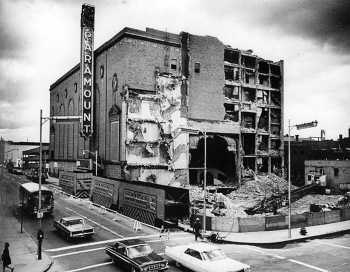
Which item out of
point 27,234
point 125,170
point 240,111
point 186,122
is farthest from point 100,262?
point 240,111

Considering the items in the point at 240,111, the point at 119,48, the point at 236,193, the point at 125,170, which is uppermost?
the point at 119,48

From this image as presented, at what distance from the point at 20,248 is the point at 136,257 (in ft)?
29.0

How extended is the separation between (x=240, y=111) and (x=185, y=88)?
13794mm

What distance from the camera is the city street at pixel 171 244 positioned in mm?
18234

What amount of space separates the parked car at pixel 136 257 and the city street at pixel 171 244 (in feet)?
2.53

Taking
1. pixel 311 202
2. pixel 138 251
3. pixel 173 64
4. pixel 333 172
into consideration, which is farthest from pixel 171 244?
pixel 333 172

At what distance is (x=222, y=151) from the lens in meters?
61.5

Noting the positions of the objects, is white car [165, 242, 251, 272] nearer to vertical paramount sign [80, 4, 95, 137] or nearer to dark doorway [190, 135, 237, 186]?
vertical paramount sign [80, 4, 95, 137]

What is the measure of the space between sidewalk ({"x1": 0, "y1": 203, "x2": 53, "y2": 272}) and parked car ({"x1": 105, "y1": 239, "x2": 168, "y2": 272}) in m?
3.53

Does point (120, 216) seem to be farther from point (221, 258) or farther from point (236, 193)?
point (236, 193)

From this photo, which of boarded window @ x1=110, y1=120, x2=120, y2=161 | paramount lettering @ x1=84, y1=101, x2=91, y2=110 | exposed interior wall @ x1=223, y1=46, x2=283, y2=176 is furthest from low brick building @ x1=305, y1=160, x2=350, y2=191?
paramount lettering @ x1=84, y1=101, x2=91, y2=110

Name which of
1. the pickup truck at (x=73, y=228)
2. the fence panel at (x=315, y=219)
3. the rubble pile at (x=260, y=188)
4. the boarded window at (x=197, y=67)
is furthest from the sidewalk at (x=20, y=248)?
the boarded window at (x=197, y=67)

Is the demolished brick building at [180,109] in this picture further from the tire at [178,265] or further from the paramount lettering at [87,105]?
the tire at [178,265]

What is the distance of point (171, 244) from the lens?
2278 cm
